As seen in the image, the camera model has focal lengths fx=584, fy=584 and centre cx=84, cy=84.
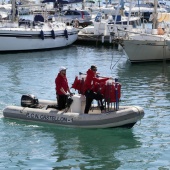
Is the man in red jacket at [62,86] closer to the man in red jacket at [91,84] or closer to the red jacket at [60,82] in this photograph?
the red jacket at [60,82]

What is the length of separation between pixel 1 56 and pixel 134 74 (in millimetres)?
11201

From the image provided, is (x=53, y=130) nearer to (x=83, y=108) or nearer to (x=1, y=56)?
(x=83, y=108)

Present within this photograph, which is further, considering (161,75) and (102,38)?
(102,38)

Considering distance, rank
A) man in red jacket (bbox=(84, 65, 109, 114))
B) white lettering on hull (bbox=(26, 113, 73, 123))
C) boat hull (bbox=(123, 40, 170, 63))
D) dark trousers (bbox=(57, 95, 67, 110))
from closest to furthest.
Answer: man in red jacket (bbox=(84, 65, 109, 114))
white lettering on hull (bbox=(26, 113, 73, 123))
dark trousers (bbox=(57, 95, 67, 110))
boat hull (bbox=(123, 40, 170, 63))

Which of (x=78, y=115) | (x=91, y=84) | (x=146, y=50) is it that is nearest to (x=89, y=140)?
(x=78, y=115)

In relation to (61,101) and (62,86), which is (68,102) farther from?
(62,86)

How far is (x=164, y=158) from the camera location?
1554 centimetres

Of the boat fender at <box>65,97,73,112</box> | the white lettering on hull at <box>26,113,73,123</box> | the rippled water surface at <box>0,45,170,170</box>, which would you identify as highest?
the boat fender at <box>65,97,73,112</box>

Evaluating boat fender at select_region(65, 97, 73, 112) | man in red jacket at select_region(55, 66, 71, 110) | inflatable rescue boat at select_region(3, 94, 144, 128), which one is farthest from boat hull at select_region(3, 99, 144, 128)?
man in red jacket at select_region(55, 66, 71, 110)

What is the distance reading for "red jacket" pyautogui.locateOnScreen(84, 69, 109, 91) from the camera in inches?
699

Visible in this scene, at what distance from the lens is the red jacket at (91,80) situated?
17.8 m

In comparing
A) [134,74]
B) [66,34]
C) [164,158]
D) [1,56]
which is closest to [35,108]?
[164,158]

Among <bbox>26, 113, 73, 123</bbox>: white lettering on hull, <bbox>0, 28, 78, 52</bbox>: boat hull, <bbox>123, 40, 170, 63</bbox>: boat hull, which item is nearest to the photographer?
<bbox>26, 113, 73, 123</bbox>: white lettering on hull

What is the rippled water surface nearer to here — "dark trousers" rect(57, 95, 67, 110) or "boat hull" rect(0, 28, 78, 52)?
"dark trousers" rect(57, 95, 67, 110)
